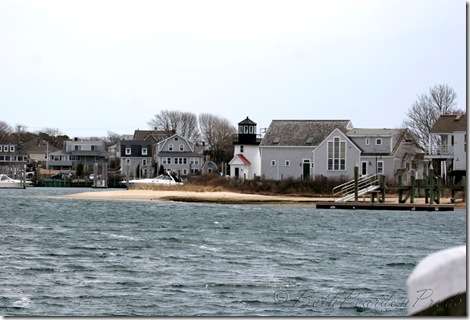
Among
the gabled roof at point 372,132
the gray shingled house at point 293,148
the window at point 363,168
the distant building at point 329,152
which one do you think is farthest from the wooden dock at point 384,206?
the gray shingled house at point 293,148

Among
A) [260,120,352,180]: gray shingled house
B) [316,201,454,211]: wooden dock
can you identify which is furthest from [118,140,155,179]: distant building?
[316,201,454,211]: wooden dock

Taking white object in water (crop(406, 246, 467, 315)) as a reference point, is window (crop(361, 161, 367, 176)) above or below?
above

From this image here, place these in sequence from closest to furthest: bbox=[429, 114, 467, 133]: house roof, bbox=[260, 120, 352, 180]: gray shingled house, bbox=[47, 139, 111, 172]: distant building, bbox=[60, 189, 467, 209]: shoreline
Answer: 1. bbox=[60, 189, 467, 209]: shoreline
2. bbox=[429, 114, 467, 133]: house roof
3. bbox=[260, 120, 352, 180]: gray shingled house
4. bbox=[47, 139, 111, 172]: distant building

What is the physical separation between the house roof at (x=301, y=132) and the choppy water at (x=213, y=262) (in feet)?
113

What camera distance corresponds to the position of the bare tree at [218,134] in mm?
141250

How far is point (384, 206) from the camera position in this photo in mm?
54469

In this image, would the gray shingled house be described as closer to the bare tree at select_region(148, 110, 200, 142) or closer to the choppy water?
the choppy water

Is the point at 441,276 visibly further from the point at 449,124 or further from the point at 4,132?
the point at 4,132

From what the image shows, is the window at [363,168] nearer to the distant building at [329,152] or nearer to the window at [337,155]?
the distant building at [329,152]

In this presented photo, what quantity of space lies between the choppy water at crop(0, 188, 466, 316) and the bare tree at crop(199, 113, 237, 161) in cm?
9129

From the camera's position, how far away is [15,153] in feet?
509

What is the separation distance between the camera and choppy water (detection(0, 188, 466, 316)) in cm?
1768

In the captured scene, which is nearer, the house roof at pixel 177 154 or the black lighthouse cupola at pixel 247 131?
the black lighthouse cupola at pixel 247 131

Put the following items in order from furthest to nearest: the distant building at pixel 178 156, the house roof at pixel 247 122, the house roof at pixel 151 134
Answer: the house roof at pixel 151 134
the distant building at pixel 178 156
the house roof at pixel 247 122
